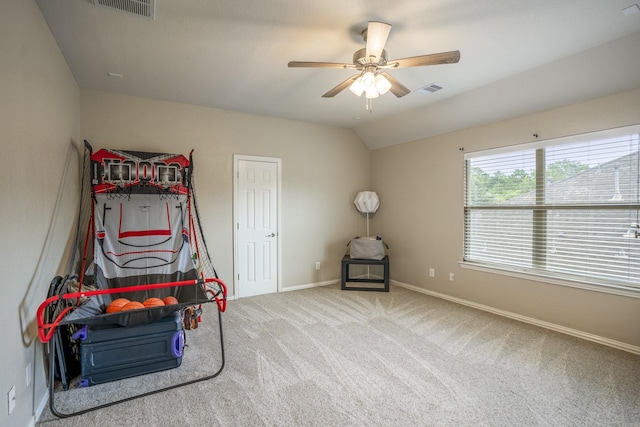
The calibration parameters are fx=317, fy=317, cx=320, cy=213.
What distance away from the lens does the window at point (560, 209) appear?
121 inches

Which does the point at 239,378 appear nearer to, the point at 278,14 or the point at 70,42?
the point at 278,14

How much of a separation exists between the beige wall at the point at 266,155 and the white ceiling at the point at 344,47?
333 millimetres

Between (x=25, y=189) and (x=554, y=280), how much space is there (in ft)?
15.6

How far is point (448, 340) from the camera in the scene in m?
3.24

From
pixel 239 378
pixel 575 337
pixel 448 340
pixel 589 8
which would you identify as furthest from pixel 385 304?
pixel 589 8

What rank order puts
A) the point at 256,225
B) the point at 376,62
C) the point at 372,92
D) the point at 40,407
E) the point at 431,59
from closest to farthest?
the point at 40,407 → the point at 431,59 → the point at 376,62 → the point at 372,92 → the point at 256,225

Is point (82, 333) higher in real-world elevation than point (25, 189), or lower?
lower

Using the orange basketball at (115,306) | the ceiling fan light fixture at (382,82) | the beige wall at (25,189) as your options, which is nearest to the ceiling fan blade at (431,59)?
the ceiling fan light fixture at (382,82)

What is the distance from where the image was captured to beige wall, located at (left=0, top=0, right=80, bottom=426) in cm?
171

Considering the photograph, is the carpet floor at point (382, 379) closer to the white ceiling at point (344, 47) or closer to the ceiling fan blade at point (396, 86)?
the ceiling fan blade at point (396, 86)

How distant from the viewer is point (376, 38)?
7.15ft

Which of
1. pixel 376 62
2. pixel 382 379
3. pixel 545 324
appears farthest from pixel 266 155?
pixel 545 324

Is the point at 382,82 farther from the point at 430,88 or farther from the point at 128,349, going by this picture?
the point at 128,349

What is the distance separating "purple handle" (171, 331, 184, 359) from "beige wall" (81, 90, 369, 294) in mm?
1941
